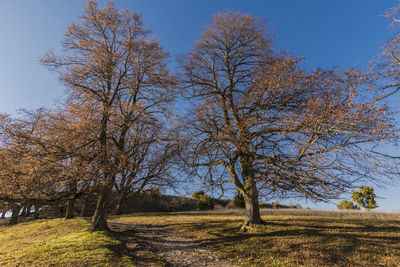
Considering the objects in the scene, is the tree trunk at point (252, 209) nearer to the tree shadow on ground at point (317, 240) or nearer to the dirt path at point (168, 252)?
the tree shadow on ground at point (317, 240)

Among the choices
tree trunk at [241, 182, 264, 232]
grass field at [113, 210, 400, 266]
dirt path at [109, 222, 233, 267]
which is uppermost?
tree trunk at [241, 182, 264, 232]

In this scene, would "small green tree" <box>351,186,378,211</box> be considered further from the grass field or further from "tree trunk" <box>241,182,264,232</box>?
"tree trunk" <box>241,182,264,232</box>

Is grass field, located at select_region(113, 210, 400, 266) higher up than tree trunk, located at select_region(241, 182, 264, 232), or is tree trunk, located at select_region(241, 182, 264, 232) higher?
tree trunk, located at select_region(241, 182, 264, 232)

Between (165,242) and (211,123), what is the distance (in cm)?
653

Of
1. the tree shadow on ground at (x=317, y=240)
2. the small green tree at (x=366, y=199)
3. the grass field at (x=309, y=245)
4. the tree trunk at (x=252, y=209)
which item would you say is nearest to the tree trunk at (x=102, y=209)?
the grass field at (x=309, y=245)

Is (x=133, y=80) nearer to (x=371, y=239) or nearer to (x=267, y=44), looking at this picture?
(x=267, y=44)

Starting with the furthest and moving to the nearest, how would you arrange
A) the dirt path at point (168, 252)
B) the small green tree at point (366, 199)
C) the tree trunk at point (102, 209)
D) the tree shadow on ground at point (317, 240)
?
the small green tree at point (366, 199) → the tree trunk at point (102, 209) → the dirt path at point (168, 252) → the tree shadow on ground at point (317, 240)

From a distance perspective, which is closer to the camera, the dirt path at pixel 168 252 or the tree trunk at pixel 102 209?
the dirt path at pixel 168 252

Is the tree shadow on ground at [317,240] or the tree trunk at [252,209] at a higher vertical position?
the tree trunk at [252,209]

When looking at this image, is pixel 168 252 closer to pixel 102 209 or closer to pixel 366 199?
pixel 102 209

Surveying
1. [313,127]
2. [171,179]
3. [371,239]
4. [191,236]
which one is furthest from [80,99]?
[371,239]

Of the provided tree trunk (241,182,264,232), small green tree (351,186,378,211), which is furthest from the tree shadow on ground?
small green tree (351,186,378,211)

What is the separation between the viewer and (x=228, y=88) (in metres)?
11.8

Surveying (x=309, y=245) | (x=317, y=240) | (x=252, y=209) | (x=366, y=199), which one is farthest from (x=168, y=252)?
(x=366, y=199)
